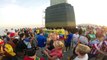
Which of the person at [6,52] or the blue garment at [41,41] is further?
the blue garment at [41,41]

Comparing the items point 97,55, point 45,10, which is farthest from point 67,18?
point 97,55

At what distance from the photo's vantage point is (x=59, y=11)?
95.8 meters

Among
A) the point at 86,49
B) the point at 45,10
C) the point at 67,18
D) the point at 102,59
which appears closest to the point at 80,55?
the point at 86,49

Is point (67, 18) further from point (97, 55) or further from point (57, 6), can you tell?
point (97, 55)

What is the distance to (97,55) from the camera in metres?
7.00

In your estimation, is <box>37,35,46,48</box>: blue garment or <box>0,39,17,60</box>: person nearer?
<box>0,39,17,60</box>: person

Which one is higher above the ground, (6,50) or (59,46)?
(59,46)

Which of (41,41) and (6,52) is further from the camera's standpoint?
(41,41)

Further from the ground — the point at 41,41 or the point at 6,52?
the point at 6,52

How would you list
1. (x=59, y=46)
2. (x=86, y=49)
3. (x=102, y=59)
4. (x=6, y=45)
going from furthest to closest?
(x=6, y=45) < (x=102, y=59) < (x=59, y=46) < (x=86, y=49)

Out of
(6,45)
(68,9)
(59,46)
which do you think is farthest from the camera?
(68,9)

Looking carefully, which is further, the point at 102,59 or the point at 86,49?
the point at 102,59

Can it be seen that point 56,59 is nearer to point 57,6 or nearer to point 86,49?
point 86,49

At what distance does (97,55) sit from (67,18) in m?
86.1
